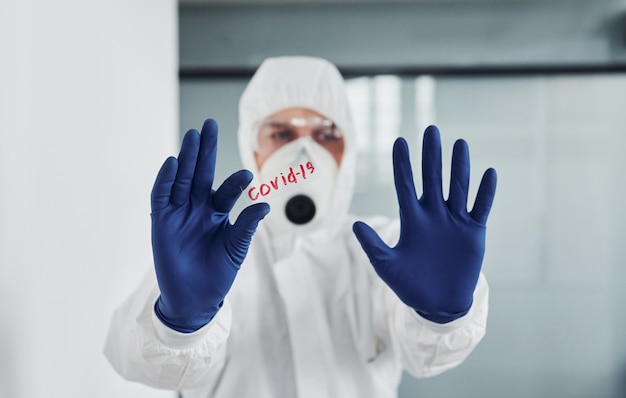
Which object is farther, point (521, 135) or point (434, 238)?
point (521, 135)

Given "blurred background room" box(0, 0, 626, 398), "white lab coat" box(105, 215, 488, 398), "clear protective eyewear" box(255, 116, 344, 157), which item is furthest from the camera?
"blurred background room" box(0, 0, 626, 398)

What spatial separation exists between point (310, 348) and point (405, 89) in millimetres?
1568

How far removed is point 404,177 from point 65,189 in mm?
528

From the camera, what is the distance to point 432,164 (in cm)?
77

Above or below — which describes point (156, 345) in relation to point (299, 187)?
below

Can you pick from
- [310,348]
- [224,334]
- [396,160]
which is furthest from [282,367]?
[396,160]

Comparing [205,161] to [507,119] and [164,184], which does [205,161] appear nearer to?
[164,184]

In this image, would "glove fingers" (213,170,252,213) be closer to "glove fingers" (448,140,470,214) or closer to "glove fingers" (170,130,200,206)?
"glove fingers" (170,130,200,206)

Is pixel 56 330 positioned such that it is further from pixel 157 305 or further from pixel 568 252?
pixel 568 252

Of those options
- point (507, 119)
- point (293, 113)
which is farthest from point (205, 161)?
point (507, 119)

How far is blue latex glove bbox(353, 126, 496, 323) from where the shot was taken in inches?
30.2

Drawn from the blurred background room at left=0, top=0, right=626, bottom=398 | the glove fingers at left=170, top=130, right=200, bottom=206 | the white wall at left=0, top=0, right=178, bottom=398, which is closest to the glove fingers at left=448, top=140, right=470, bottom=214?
the glove fingers at left=170, top=130, right=200, bottom=206

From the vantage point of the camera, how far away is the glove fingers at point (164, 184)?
2.23 feet

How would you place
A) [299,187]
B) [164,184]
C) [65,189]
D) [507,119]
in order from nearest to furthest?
[164,184]
[65,189]
[299,187]
[507,119]
